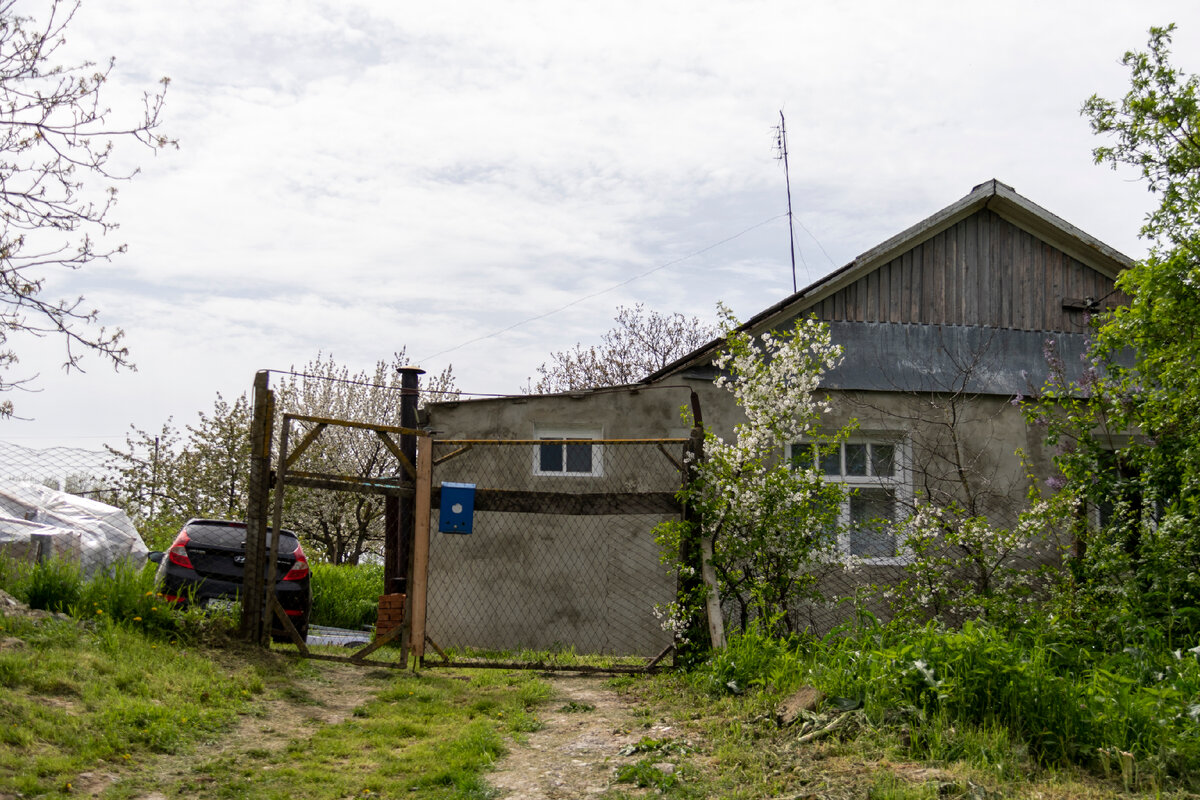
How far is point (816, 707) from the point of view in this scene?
16.4 feet

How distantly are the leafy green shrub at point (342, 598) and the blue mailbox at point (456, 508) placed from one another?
5.47 meters

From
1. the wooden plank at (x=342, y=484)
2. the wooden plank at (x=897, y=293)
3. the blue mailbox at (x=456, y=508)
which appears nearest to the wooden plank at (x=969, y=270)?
the wooden plank at (x=897, y=293)

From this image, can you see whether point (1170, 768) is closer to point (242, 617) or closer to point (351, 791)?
point (351, 791)

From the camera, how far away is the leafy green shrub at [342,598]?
13.1 metres

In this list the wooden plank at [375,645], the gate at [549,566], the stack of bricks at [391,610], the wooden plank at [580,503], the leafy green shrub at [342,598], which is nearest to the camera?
the wooden plank at [375,645]

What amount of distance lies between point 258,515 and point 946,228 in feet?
27.1

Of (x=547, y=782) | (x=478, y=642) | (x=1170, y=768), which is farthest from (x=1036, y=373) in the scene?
(x=547, y=782)

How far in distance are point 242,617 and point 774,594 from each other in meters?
4.23

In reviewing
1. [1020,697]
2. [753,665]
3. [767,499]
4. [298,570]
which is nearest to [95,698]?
[298,570]

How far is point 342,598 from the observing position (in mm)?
13297

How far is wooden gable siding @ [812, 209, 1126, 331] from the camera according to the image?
430 inches

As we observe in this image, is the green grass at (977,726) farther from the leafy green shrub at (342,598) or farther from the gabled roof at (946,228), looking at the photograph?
the leafy green shrub at (342,598)

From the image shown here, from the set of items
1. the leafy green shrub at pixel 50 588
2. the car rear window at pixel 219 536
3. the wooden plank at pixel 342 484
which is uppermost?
the wooden plank at pixel 342 484

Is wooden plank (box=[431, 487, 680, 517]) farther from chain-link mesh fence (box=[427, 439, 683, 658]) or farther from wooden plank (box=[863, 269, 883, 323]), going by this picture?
wooden plank (box=[863, 269, 883, 323])
